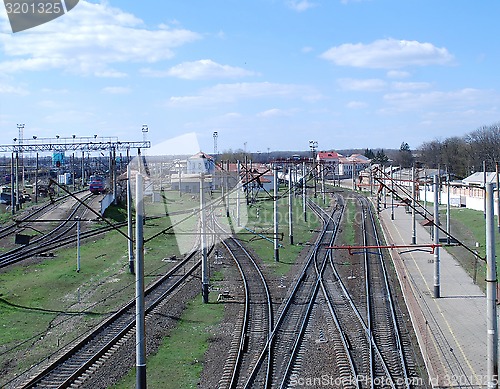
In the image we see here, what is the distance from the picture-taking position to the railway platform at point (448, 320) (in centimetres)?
1247

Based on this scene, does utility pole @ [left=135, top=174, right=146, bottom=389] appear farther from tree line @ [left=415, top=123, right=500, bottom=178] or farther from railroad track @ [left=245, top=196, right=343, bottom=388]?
tree line @ [left=415, top=123, right=500, bottom=178]

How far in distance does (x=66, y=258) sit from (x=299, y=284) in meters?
10.7

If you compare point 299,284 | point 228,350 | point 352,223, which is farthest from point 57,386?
point 352,223

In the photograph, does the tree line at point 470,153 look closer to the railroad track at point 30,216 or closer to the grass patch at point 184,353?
the railroad track at point 30,216

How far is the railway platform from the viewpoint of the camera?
1247 cm

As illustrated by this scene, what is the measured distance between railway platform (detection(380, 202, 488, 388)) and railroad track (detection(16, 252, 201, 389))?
6.95 metres

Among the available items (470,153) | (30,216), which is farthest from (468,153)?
(30,216)

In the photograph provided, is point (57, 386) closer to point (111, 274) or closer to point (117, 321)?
point (117, 321)

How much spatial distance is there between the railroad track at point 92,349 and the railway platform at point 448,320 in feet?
22.8

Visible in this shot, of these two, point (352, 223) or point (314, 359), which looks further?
point (352, 223)

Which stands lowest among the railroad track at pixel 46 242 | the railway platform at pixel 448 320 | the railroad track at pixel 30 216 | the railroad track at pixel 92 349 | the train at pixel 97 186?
the railway platform at pixel 448 320

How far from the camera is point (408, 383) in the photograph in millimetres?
11789

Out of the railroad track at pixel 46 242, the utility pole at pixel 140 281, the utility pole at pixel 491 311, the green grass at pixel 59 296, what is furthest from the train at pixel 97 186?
the utility pole at pixel 491 311

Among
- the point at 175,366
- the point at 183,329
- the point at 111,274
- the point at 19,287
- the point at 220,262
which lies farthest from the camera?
the point at 220,262
